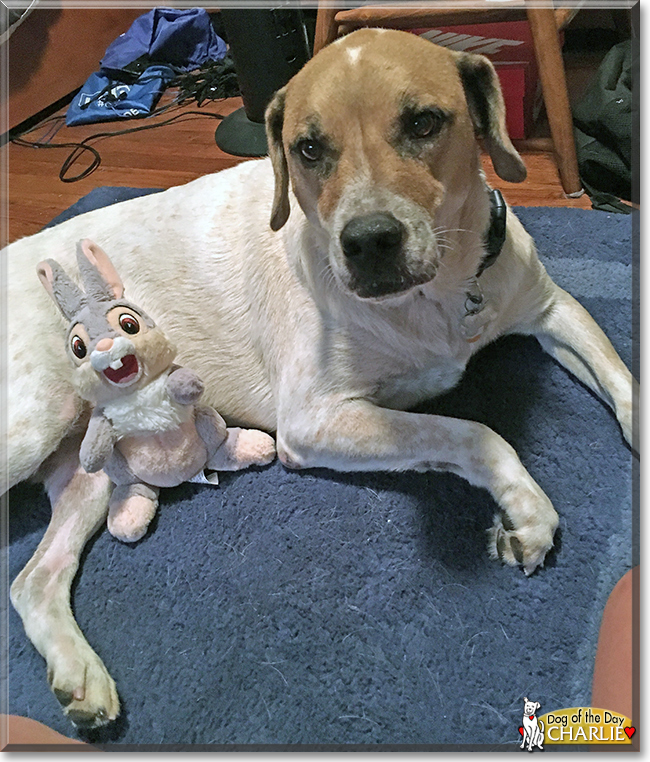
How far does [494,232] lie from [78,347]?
1.05 meters

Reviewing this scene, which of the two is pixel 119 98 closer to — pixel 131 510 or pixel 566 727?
pixel 131 510

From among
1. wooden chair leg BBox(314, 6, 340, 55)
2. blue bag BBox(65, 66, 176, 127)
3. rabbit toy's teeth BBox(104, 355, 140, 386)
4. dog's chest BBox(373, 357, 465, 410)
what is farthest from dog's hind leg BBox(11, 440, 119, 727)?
blue bag BBox(65, 66, 176, 127)

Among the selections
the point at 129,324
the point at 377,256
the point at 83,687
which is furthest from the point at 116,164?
the point at 83,687

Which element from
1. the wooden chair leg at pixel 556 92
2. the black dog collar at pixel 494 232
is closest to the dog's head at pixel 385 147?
the black dog collar at pixel 494 232

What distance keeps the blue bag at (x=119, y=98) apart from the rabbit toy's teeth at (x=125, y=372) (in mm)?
3116

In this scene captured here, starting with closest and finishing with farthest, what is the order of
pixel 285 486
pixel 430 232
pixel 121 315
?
pixel 430 232
pixel 121 315
pixel 285 486

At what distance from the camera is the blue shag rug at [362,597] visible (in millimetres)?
1228

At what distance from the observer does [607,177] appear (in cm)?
238

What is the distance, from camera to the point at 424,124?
1.20m

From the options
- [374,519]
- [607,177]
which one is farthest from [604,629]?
[607,177]

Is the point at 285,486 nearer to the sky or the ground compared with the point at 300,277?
nearer to the ground

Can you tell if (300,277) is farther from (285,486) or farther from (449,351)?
(285,486)

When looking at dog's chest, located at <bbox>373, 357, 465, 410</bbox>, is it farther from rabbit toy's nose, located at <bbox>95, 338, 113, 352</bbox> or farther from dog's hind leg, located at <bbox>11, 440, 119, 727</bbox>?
dog's hind leg, located at <bbox>11, 440, 119, 727</bbox>

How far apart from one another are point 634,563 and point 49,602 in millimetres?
1391
